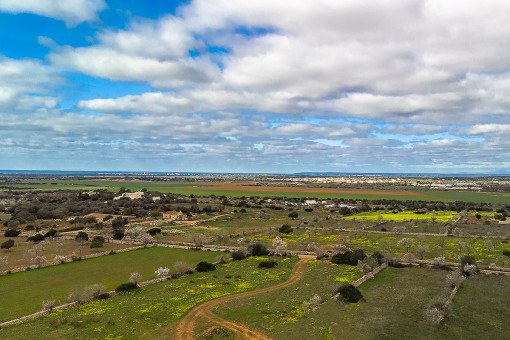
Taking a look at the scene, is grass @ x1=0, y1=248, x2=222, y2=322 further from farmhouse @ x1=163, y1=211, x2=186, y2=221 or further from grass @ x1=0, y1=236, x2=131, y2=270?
farmhouse @ x1=163, y1=211, x2=186, y2=221

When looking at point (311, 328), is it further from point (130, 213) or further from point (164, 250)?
point (130, 213)

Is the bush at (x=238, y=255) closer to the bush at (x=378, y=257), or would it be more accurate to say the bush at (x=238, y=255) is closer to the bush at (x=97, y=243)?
the bush at (x=378, y=257)

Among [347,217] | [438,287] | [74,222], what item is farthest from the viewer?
[347,217]

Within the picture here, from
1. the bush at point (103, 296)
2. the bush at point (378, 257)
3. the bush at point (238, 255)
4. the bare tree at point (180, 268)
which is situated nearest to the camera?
the bush at point (103, 296)

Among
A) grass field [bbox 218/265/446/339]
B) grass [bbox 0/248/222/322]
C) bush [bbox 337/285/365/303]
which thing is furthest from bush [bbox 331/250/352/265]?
grass [bbox 0/248/222/322]

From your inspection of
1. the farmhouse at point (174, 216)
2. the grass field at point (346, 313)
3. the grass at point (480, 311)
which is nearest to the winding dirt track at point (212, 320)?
Answer: the grass field at point (346, 313)

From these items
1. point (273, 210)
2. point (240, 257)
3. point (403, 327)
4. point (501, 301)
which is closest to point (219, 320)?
point (403, 327)
